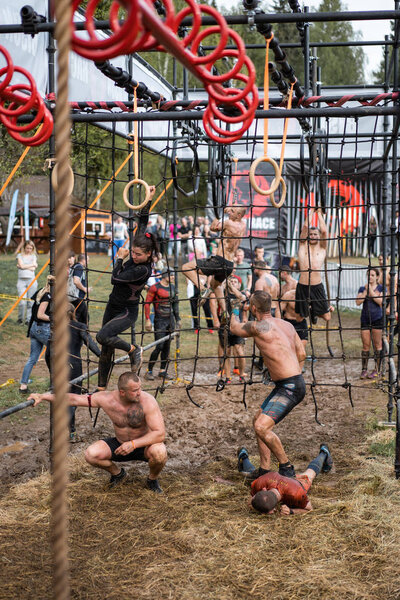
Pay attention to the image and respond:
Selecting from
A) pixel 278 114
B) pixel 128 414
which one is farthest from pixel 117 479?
pixel 278 114

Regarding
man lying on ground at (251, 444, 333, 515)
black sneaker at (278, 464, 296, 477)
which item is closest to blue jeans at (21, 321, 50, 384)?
black sneaker at (278, 464, 296, 477)

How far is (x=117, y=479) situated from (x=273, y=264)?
11838mm

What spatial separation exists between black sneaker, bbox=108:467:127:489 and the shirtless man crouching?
108 mm

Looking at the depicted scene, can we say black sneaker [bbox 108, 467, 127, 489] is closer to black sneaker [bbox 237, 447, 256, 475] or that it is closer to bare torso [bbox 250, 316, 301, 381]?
black sneaker [bbox 237, 447, 256, 475]

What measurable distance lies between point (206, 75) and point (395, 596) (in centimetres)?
317

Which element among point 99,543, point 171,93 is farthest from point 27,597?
point 171,93

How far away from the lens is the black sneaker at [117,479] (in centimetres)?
550

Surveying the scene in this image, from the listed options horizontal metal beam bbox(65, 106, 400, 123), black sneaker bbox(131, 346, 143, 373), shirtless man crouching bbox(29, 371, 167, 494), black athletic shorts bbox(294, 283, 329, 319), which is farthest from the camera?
black athletic shorts bbox(294, 283, 329, 319)

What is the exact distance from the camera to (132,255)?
18.5 feet

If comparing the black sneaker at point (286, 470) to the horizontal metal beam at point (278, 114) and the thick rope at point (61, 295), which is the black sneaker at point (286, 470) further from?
the thick rope at point (61, 295)

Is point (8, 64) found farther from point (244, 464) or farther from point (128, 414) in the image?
point (244, 464)

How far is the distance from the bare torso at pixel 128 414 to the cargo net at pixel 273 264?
1.24ft

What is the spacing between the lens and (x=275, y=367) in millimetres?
5520

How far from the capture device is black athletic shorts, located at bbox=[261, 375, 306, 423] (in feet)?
17.6
